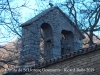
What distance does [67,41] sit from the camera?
32.0ft

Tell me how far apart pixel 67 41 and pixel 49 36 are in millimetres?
1041

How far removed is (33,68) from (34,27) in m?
1.82

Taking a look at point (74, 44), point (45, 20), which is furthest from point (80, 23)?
point (45, 20)

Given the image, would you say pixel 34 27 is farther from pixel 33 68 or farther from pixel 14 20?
pixel 14 20

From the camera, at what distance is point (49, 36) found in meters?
9.12

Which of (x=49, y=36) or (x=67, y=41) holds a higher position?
(x=49, y=36)

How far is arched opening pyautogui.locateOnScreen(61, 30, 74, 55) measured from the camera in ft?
31.4

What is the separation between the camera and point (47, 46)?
364 inches

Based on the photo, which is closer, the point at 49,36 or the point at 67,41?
the point at 49,36

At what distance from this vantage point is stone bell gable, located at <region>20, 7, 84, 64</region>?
26.9 ft

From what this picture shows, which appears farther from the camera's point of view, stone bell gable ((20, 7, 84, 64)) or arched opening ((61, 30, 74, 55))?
arched opening ((61, 30, 74, 55))

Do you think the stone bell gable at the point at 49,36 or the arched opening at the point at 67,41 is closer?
the stone bell gable at the point at 49,36

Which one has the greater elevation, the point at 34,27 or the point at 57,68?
the point at 34,27

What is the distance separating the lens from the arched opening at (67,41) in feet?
31.4
